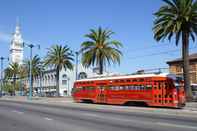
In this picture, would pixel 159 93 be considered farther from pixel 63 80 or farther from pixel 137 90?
pixel 63 80

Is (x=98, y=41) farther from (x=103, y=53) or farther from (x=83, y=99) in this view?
(x=83, y=99)

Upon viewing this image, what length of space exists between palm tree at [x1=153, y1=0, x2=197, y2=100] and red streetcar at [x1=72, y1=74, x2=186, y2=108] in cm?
694

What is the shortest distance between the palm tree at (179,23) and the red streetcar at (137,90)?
694cm

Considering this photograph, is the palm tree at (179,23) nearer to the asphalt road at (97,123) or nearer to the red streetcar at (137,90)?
the red streetcar at (137,90)

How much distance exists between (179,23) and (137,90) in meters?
10.0

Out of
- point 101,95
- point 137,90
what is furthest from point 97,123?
point 101,95

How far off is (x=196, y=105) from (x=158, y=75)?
4.31 meters

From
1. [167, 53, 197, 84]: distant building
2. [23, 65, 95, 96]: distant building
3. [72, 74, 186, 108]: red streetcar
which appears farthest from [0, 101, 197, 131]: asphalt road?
[23, 65, 95, 96]: distant building

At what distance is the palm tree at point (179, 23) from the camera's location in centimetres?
4297

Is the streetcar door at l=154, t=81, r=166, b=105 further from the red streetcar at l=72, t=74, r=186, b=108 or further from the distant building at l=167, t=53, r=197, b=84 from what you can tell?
the distant building at l=167, t=53, r=197, b=84

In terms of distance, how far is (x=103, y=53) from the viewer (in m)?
61.0

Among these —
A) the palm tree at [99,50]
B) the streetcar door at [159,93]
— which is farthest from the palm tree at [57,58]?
the streetcar door at [159,93]

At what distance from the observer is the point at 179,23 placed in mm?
42969

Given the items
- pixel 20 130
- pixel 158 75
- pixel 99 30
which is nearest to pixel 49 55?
pixel 99 30
